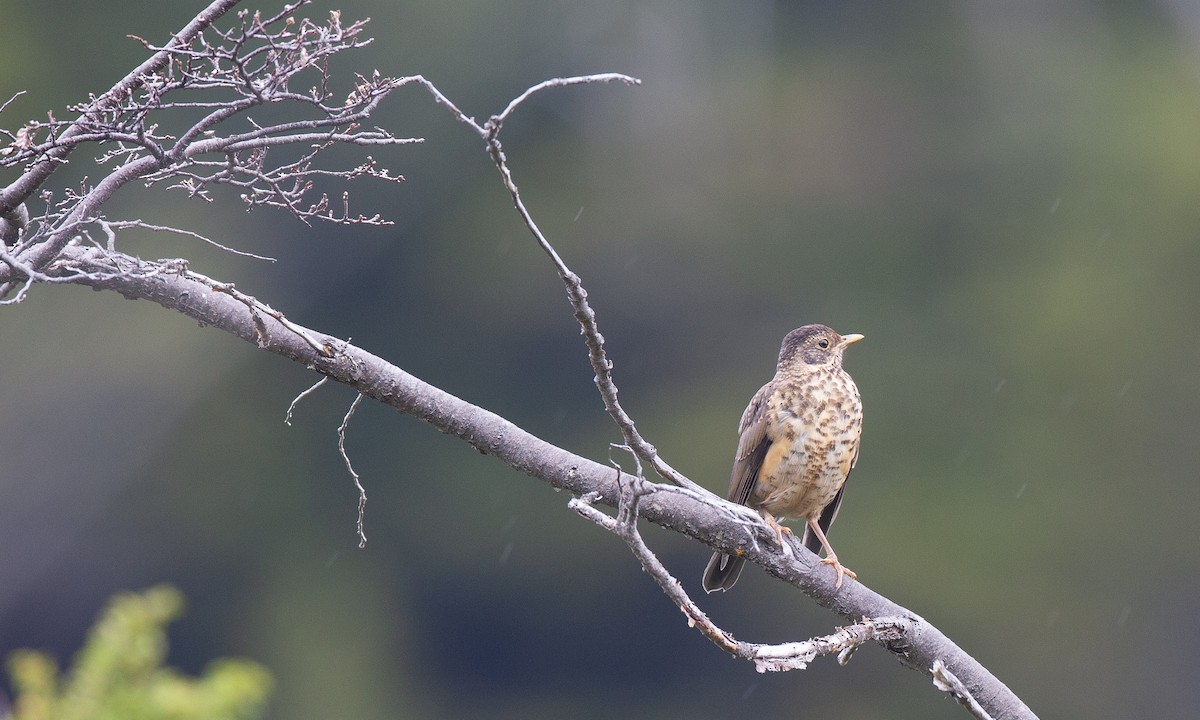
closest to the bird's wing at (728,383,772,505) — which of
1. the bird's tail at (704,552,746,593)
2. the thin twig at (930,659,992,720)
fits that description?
the bird's tail at (704,552,746,593)

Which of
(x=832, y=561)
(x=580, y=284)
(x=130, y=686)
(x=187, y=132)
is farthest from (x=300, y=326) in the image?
(x=130, y=686)

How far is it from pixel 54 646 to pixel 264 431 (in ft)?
10.8

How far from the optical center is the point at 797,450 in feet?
14.5

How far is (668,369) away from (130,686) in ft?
41.6

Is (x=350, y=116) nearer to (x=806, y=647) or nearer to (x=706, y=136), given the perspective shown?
(x=806, y=647)

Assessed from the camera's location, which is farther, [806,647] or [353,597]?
[353,597]

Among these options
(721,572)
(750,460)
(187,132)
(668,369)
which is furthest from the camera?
(668,369)

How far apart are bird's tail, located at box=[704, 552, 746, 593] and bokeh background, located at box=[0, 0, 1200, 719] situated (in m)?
10.0

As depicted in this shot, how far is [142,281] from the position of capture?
9.28 feet

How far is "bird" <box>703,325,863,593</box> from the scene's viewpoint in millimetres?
4414

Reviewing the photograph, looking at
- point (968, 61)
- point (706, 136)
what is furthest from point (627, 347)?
point (968, 61)

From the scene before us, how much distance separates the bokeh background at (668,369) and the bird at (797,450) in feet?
32.4

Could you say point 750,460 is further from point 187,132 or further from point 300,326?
point 187,132

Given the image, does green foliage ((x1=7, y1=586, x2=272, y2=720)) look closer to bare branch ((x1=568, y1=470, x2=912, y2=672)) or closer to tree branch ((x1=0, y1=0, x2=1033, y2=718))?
tree branch ((x1=0, y1=0, x2=1033, y2=718))
